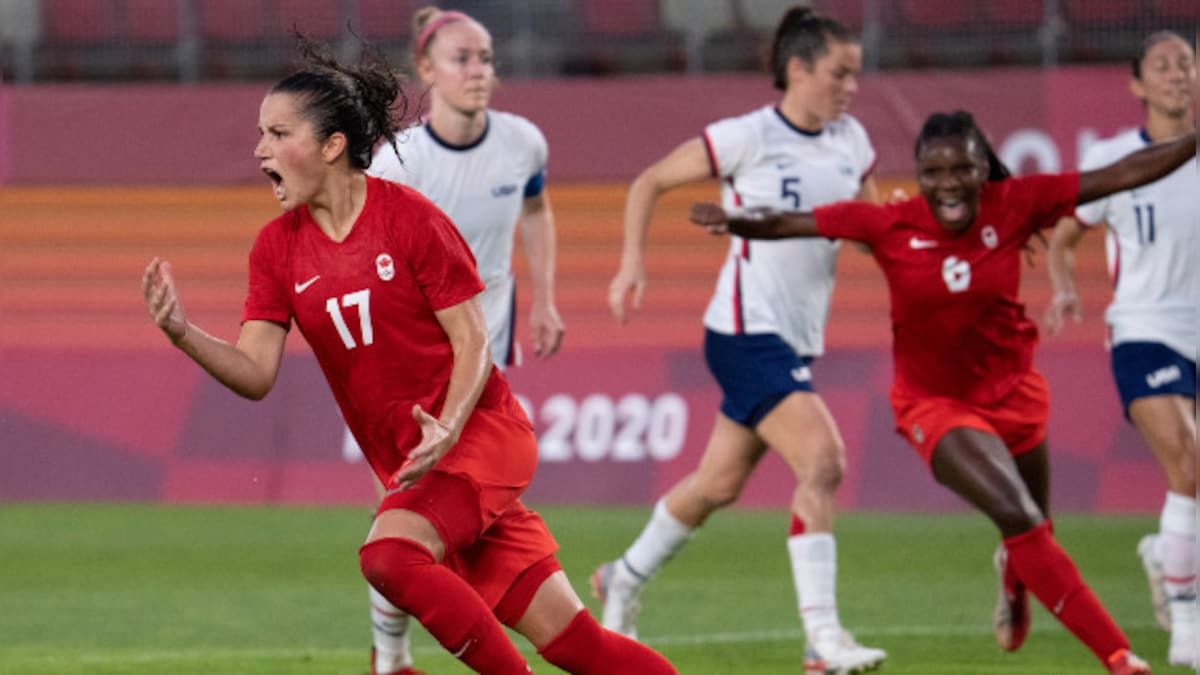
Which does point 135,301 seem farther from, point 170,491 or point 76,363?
point 170,491

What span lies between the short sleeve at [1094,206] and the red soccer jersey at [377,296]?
417 cm

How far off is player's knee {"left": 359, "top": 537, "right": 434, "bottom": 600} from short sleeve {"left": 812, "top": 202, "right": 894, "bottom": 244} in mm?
2718

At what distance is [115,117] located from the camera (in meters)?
15.6

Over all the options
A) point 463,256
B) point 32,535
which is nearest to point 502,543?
point 463,256

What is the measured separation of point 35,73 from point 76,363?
295 cm

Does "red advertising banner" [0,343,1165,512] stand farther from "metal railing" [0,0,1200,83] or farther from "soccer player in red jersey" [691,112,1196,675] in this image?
"soccer player in red jersey" [691,112,1196,675]

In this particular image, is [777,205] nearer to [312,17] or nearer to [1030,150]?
[1030,150]

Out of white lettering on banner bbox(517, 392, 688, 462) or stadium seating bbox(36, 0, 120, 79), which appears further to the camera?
stadium seating bbox(36, 0, 120, 79)

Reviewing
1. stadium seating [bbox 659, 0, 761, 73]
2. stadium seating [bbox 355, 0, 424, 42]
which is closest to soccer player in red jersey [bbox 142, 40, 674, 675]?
stadium seating [bbox 659, 0, 761, 73]

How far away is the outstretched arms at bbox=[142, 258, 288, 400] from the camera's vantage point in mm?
5266

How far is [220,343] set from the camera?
5.55 m

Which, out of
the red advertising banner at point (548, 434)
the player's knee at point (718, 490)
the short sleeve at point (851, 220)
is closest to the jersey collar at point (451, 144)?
the short sleeve at point (851, 220)

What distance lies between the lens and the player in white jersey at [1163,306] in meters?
8.55

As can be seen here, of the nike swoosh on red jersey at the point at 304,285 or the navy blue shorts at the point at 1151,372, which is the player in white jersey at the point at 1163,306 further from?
the nike swoosh on red jersey at the point at 304,285
